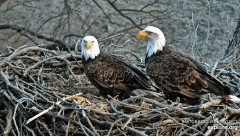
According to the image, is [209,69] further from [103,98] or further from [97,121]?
[97,121]

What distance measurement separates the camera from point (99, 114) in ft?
24.7

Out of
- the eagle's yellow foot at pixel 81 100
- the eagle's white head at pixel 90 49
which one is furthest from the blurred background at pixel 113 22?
the eagle's yellow foot at pixel 81 100

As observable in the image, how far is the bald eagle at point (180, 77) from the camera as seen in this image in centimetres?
800

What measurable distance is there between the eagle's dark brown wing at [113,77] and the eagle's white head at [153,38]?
255 millimetres

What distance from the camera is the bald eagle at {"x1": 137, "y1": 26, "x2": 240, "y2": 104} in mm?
7996

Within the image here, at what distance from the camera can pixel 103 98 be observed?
27.0 feet

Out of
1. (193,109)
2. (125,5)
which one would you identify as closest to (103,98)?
(193,109)

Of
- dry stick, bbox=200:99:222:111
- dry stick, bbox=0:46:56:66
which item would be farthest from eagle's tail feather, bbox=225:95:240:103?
dry stick, bbox=0:46:56:66

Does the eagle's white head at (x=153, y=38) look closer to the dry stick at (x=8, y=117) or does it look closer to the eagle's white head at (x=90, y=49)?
the eagle's white head at (x=90, y=49)

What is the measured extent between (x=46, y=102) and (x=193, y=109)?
124cm

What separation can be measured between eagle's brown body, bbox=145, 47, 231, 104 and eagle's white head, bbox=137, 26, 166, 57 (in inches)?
5.0

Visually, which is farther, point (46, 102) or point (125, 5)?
point (125, 5)

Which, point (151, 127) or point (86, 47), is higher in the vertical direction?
point (86, 47)

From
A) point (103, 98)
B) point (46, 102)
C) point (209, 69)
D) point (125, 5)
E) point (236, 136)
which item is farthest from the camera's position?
point (125, 5)
